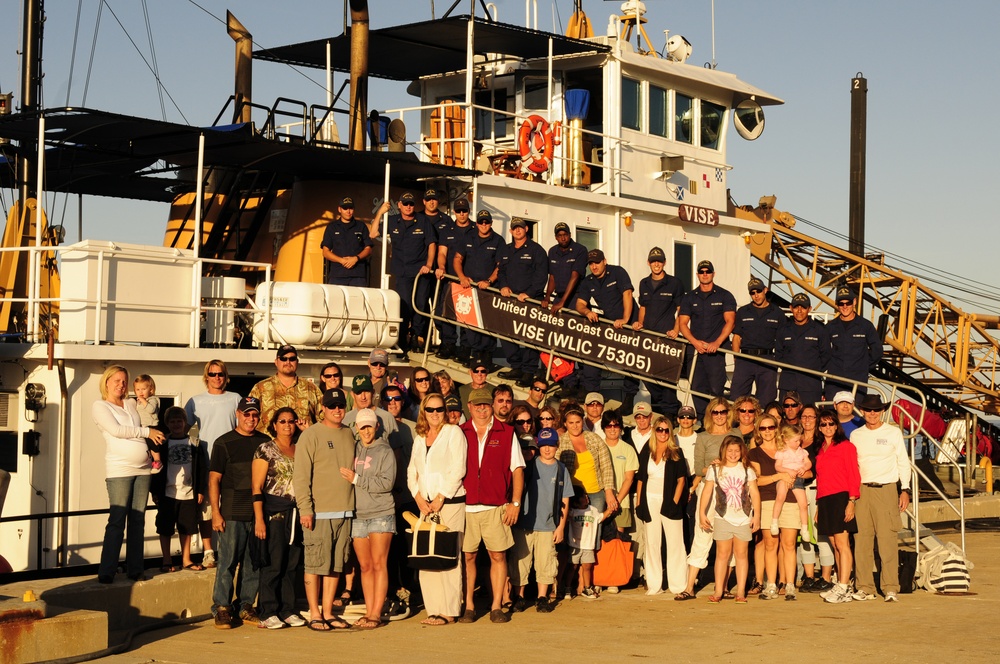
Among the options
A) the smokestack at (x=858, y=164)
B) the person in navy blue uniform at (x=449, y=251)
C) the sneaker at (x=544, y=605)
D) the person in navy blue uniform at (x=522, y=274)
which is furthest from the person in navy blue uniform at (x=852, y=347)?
the smokestack at (x=858, y=164)

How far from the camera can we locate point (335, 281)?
15.1 meters

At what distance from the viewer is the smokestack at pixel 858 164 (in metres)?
31.6

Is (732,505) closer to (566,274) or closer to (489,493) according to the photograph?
(489,493)

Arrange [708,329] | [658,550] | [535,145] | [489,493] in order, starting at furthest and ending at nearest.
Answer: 1. [535,145]
2. [708,329]
3. [658,550]
4. [489,493]

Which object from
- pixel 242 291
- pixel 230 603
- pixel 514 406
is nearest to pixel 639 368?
pixel 514 406

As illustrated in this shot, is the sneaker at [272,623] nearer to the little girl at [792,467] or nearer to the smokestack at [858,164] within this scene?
the little girl at [792,467]

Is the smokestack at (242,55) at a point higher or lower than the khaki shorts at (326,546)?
higher

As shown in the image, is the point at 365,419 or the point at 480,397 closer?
the point at 365,419

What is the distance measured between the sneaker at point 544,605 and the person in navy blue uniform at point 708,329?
15.6 ft

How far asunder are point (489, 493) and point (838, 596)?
11.3ft

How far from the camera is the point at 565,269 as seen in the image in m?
15.6

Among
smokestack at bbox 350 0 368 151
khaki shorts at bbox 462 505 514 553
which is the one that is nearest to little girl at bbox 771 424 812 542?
khaki shorts at bbox 462 505 514 553

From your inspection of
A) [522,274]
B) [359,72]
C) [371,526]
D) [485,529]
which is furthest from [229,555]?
[359,72]

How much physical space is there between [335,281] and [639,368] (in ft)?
12.4
